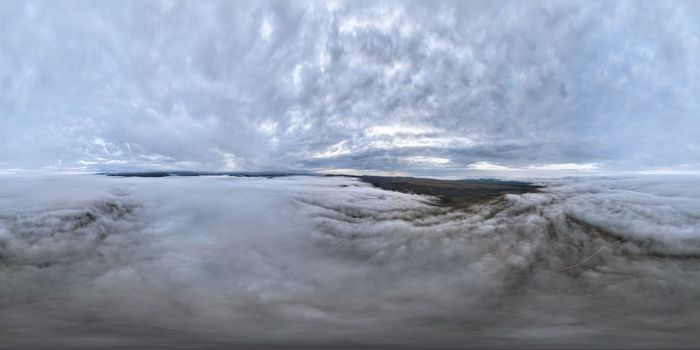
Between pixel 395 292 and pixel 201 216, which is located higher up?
pixel 201 216

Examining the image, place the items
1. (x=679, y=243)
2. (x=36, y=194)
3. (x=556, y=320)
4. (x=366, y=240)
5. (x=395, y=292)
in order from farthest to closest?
(x=36, y=194) < (x=366, y=240) < (x=679, y=243) < (x=395, y=292) < (x=556, y=320)

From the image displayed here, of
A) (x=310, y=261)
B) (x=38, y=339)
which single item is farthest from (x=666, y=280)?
(x=38, y=339)

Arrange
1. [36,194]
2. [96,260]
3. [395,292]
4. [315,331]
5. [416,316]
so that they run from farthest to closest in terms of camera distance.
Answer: [36,194], [96,260], [395,292], [416,316], [315,331]

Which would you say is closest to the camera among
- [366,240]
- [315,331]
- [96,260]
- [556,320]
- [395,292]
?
[315,331]

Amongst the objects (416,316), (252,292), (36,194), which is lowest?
(252,292)

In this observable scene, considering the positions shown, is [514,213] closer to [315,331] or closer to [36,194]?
[315,331]

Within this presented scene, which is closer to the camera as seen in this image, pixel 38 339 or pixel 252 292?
pixel 38 339

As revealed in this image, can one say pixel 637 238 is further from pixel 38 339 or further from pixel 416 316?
pixel 38 339

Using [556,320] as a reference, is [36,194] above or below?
above

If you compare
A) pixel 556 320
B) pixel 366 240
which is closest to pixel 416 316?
pixel 556 320

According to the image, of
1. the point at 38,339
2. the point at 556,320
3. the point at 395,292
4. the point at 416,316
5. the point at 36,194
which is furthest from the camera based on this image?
the point at 36,194
